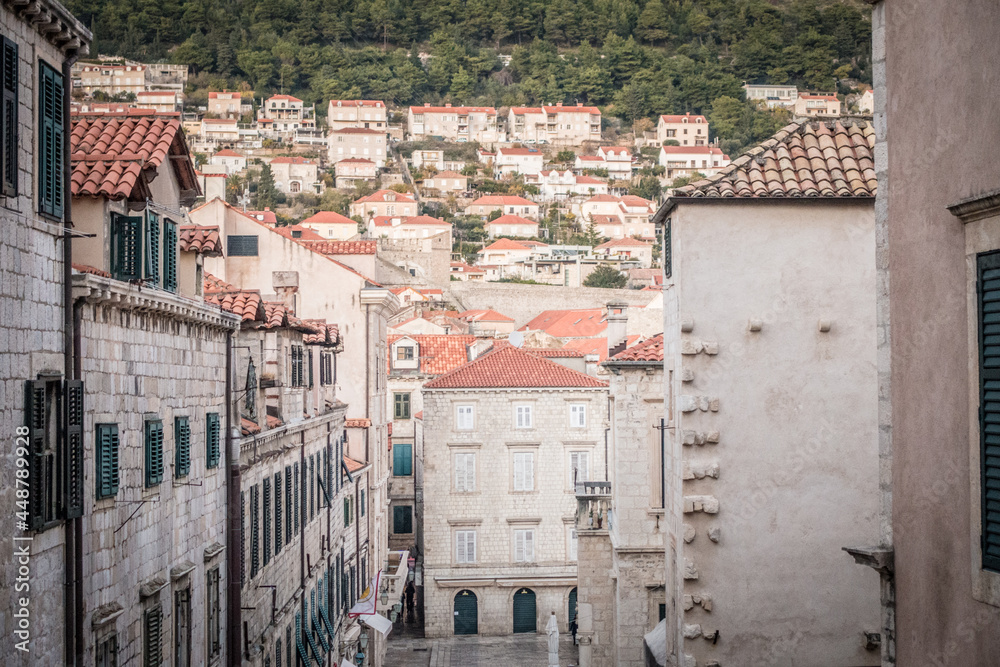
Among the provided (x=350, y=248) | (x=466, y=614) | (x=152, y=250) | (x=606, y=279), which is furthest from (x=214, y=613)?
(x=606, y=279)

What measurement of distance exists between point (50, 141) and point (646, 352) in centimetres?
1426

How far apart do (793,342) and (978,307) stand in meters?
6.71

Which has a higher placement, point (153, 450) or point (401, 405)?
point (153, 450)

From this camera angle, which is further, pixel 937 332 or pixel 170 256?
pixel 170 256

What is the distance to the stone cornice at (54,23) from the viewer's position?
31.9ft

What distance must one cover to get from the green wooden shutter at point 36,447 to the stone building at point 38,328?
0.02 m

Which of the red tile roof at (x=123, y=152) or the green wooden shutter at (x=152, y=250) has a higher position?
the red tile roof at (x=123, y=152)

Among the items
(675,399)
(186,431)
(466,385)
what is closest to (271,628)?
(186,431)

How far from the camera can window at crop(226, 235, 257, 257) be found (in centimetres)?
3278

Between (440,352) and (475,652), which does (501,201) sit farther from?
(475,652)

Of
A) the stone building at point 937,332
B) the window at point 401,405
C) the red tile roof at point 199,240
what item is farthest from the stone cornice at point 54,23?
the window at point 401,405

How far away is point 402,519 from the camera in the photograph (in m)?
48.7

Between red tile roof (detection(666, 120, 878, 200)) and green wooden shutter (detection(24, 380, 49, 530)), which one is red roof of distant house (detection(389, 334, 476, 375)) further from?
green wooden shutter (detection(24, 380, 49, 530))

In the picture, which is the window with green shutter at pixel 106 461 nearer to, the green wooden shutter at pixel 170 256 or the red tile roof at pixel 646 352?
the green wooden shutter at pixel 170 256
